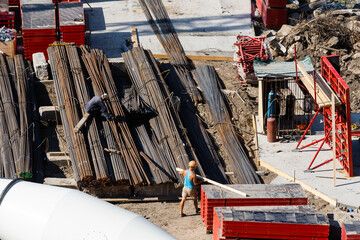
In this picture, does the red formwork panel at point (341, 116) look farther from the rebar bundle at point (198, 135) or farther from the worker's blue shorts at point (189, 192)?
the worker's blue shorts at point (189, 192)

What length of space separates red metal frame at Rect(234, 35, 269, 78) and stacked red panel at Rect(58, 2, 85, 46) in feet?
17.7

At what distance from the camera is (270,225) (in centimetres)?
1415

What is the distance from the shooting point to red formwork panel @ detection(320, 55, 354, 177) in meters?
17.6

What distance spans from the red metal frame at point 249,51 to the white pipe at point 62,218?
10670 mm

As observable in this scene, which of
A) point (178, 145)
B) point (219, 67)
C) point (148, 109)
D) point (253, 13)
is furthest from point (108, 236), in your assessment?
point (253, 13)

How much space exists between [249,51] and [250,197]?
866cm

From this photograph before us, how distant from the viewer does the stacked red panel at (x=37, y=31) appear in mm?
23578

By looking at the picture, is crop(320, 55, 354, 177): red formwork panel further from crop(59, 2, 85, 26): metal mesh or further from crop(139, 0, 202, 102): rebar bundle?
crop(59, 2, 85, 26): metal mesh

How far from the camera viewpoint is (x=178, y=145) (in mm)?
18875

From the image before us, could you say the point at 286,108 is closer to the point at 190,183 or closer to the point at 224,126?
the point at 224,126

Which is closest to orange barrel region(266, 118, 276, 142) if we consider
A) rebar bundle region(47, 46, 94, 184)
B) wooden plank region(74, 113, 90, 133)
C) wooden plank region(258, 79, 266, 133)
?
wooden plank region(258, 79, 266, 133)

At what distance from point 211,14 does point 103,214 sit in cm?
1660

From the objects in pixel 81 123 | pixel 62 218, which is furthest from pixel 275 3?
pixel 62 218

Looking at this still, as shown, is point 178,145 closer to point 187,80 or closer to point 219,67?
point 187,80
